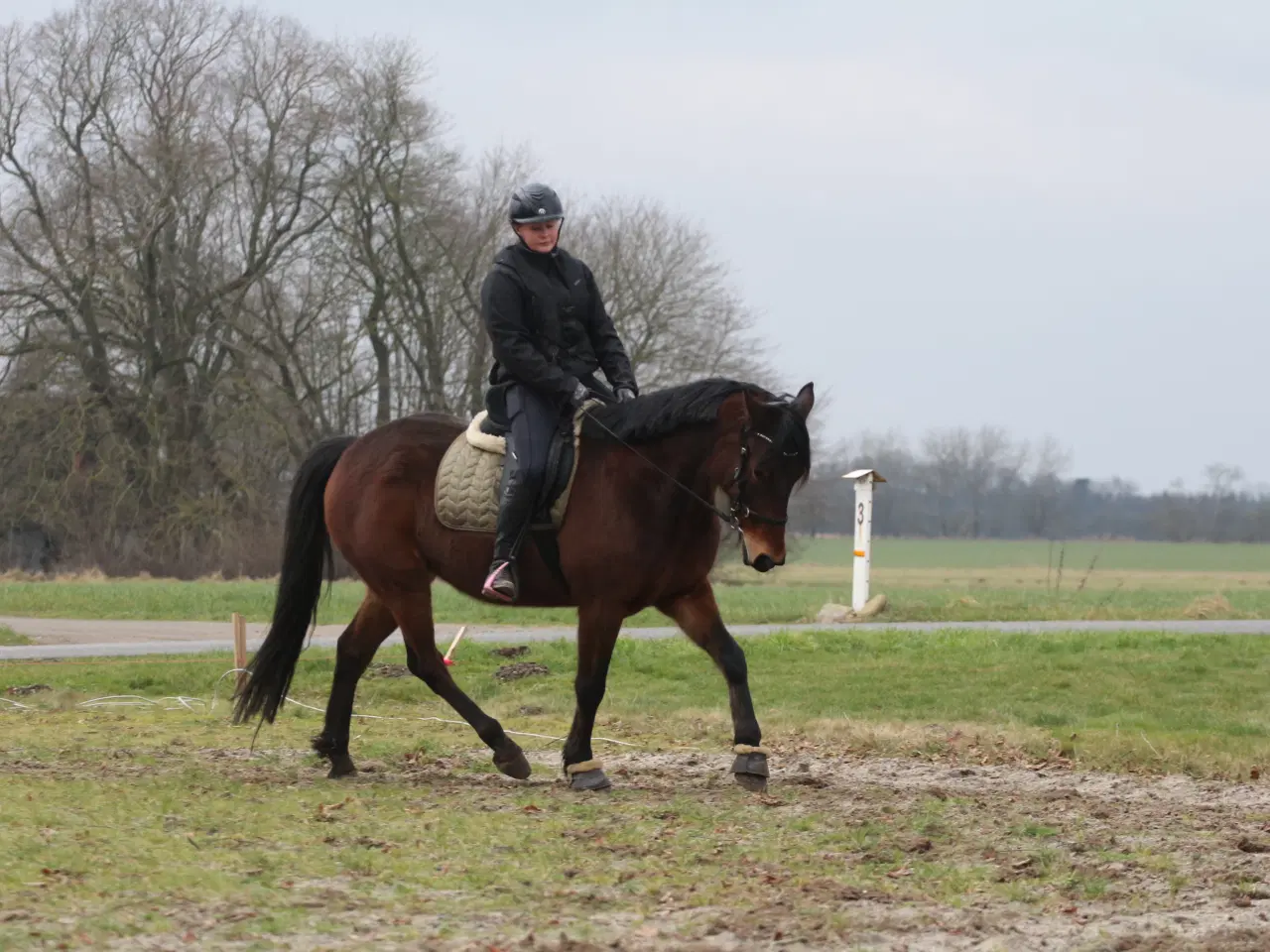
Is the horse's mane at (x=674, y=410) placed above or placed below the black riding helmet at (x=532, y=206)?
below

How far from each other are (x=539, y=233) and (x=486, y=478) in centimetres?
134

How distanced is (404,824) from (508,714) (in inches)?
235

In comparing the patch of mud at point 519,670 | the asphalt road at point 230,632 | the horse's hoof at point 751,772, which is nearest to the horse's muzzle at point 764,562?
the horse's hoof at point 751,772

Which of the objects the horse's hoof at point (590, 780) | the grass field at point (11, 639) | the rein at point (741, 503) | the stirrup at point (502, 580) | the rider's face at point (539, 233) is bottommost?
the grass field at point (11, 639)

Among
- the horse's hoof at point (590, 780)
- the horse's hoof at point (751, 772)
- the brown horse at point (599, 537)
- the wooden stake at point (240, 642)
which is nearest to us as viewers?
the brown horse at point (599, 537)

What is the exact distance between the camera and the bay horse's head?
25.8 feet

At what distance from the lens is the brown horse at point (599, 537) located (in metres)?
8.02

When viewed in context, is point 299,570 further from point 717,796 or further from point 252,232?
point 252,232

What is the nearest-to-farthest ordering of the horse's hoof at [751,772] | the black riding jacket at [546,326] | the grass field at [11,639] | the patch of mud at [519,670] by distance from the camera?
the horse's hoof at [751,772] < the black riding jacket at [546,326] < the patch of mud at [519,670] < the grass field at [11,639]

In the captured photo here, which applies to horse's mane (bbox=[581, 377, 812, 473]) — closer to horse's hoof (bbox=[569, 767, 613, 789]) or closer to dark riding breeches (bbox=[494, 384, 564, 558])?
dark riding breeches (bbox=[494, 384, 564, 558])

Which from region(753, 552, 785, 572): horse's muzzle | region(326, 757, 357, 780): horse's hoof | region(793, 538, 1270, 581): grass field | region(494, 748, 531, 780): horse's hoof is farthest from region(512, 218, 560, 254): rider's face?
region(793, 538, 1270, 581): grass field

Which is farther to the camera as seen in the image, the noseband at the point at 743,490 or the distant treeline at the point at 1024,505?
the distant treeline at the point at 1024,505

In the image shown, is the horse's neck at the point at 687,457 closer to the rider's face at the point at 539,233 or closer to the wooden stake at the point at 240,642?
the rider's face at the point at 539,233

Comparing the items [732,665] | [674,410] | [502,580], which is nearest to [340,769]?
[502,580]
